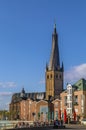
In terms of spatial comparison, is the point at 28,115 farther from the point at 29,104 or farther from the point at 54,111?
the point at 54,111

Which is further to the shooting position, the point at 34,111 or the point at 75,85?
the point at 34,111

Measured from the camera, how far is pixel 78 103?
15725 cm

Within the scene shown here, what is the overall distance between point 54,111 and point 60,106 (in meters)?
6.55

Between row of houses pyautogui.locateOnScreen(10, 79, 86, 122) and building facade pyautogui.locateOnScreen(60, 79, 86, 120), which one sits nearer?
building facade pyautogui.locateOnScreen(60, 79, 86, 120)

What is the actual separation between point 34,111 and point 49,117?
24986 millimetres

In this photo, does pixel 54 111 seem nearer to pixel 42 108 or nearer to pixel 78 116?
pixel 42 108

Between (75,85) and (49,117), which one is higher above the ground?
(75,85)

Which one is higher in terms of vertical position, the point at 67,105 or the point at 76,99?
the point at 76,99

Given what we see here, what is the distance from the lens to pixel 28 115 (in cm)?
19750

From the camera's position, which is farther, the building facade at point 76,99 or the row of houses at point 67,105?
the row of houses at point 67,105

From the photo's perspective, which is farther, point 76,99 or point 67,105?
point 67,105

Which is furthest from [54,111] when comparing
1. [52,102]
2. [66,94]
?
[66,94]

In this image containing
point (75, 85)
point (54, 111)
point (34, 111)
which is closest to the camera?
point (75, 85)

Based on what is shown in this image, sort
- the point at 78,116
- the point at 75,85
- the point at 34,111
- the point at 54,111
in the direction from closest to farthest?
the point at 78,116 < the point at 75,85 < the point at 54,111 < the point at 34,111
